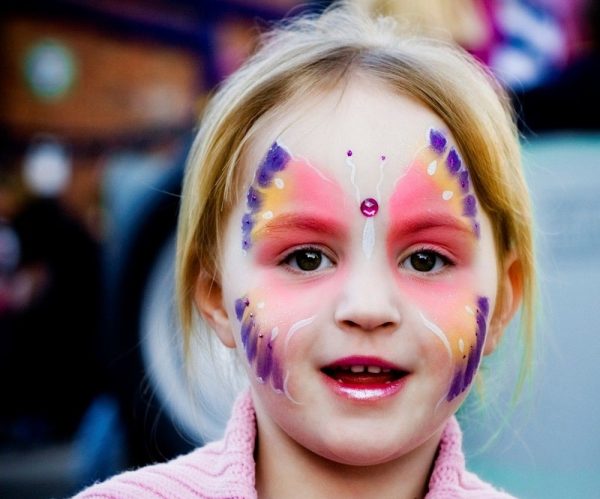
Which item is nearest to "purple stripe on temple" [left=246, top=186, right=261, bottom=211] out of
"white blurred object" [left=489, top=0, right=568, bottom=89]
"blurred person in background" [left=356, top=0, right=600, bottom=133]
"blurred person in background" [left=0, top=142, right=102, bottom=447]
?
"blurred person in background" [left=356, top=0, right=600, bottom=133]

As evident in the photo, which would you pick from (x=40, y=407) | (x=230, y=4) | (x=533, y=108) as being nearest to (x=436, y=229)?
(x=533, y=108)

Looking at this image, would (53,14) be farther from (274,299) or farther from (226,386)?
(274,299)

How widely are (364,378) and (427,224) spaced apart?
0.22m

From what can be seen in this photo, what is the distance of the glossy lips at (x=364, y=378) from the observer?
1.25 metres

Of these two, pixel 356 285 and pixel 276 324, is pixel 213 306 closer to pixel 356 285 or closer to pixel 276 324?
pixel 276 324

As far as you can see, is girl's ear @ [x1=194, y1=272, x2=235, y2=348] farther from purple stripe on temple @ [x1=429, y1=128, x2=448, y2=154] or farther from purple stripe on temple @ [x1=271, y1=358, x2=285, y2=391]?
purple stripe on temple @ [x1=429, y1=128, x2=448, y2=154]

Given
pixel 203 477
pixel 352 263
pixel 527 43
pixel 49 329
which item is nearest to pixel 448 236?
pixel 352 263

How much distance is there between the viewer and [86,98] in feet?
23.4

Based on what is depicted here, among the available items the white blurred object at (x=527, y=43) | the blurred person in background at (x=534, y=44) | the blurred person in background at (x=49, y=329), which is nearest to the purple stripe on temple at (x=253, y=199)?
the blurred person in background at (x=534, y=44)

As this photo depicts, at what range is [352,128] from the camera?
1.30 meters

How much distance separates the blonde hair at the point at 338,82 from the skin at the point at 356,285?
27 millimetres

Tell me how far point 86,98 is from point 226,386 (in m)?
5.65

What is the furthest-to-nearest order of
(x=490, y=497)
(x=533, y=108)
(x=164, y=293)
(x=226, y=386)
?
(x=164, y=293)
(x=533, y=108)
(x=226, y=386)
(x=490, y=497)

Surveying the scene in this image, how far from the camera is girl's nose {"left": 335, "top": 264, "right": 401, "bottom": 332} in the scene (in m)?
1.21
